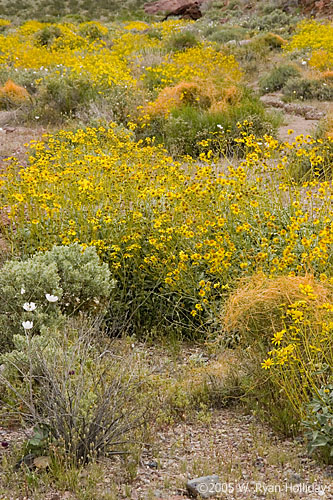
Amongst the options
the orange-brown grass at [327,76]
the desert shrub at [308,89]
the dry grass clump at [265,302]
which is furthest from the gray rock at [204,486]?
the orange-brown grass at [327,76]

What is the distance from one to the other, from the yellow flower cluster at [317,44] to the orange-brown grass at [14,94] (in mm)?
5843

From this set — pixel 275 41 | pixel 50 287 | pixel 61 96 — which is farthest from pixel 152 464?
pixel 275 41

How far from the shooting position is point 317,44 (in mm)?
14312

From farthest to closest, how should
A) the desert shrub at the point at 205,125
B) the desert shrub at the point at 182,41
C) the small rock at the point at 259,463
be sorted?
the desert shrub at the point at 182,41
the desert shrub at the point at 205,125
the small rock at the point at 259,463

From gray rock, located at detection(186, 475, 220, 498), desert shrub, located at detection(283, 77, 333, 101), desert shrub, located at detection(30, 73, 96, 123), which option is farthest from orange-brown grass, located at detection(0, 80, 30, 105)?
gray rock, located at detection(186, 475, 220, 498)

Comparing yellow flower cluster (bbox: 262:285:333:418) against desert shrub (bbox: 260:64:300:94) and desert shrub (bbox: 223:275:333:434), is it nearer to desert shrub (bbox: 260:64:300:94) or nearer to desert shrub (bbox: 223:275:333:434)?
desert shrub (bbox: 223:275:333:434)

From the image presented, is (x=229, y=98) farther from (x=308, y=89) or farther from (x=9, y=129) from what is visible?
(x=9, y=129)

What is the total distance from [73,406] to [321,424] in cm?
110

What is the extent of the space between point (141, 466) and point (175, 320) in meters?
1.52

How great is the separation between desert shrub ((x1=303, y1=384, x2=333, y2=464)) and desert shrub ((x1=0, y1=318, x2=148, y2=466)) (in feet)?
2.50

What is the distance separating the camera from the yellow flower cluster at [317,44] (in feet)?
41.9

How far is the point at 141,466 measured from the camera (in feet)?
9.39

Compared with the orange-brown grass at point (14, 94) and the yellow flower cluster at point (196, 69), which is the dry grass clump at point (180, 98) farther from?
the orange-brown grass at point (14, 94)

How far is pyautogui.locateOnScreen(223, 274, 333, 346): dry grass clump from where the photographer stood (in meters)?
3.21
